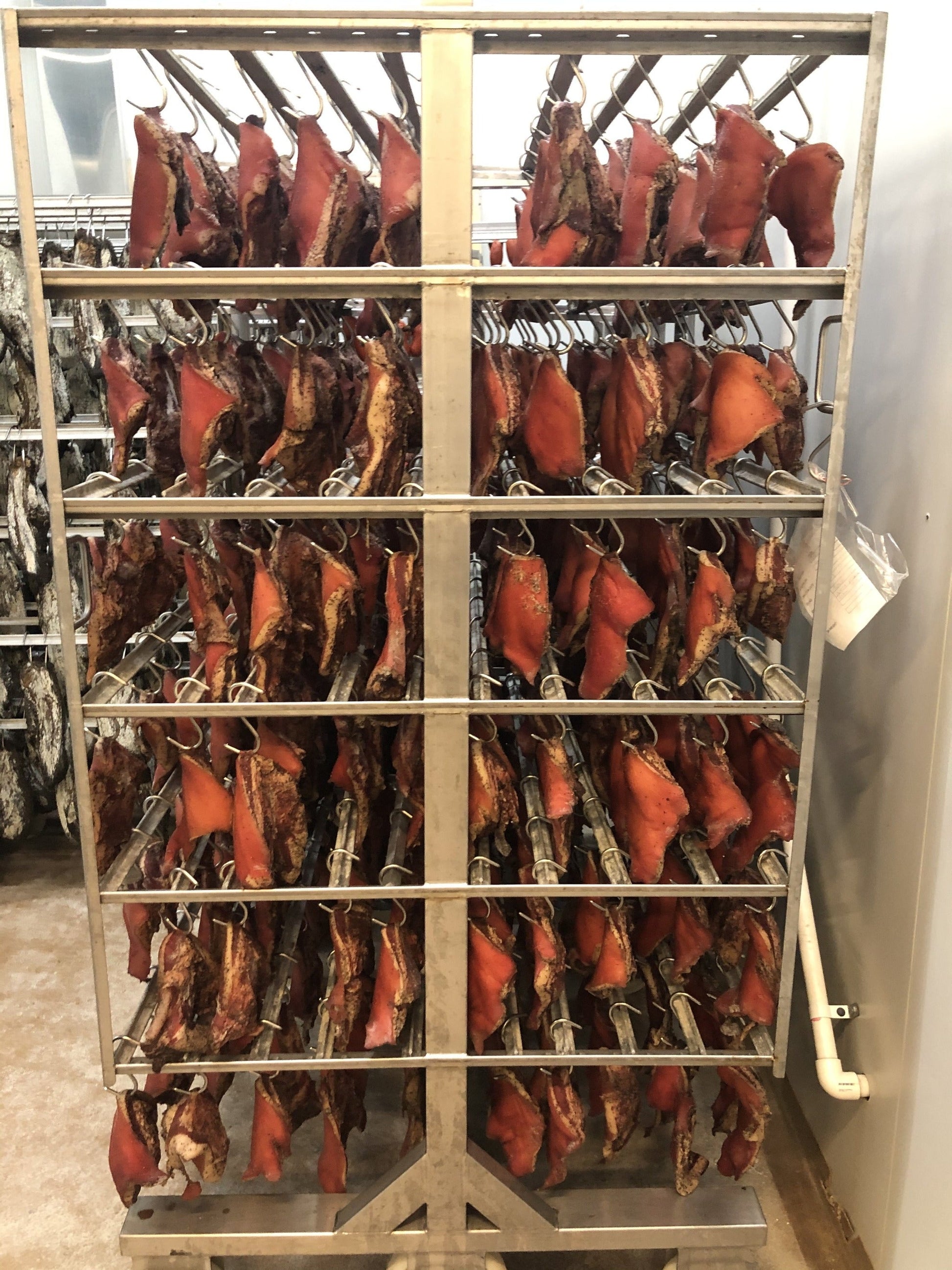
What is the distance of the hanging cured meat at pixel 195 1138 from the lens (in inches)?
71.7

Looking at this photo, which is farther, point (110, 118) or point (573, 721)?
point (110, 118)

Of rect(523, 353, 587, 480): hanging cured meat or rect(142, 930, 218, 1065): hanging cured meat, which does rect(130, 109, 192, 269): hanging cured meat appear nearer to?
rect(523, 353, 587, 480): hanging cured meat

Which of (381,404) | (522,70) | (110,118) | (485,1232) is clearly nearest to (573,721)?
(381,404)

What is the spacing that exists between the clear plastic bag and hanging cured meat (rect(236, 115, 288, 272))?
1097 mm

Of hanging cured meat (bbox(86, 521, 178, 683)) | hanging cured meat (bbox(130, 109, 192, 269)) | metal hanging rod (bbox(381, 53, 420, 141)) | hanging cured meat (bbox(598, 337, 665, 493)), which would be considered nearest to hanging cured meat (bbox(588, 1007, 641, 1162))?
hanging cured meat (bbox(598, 337, 665, 493))

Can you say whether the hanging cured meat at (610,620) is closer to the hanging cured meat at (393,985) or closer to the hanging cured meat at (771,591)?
the hanging cured meat at (771,591)

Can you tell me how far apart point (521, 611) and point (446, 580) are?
0.17m

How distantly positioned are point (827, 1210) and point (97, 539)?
88.7 inches

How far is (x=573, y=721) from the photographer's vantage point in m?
2.21

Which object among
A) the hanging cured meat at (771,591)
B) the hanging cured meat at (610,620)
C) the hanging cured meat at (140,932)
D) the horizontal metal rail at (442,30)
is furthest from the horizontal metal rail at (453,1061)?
the horizontal metal rail at (442,30)

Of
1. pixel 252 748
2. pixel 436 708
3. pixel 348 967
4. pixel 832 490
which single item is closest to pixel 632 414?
pixel 832 490

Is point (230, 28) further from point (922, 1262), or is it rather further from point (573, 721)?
point (922, 1262)

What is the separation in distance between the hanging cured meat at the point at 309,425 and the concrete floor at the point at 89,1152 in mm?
1689

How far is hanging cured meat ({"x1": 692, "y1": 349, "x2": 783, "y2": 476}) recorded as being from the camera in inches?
62.2
